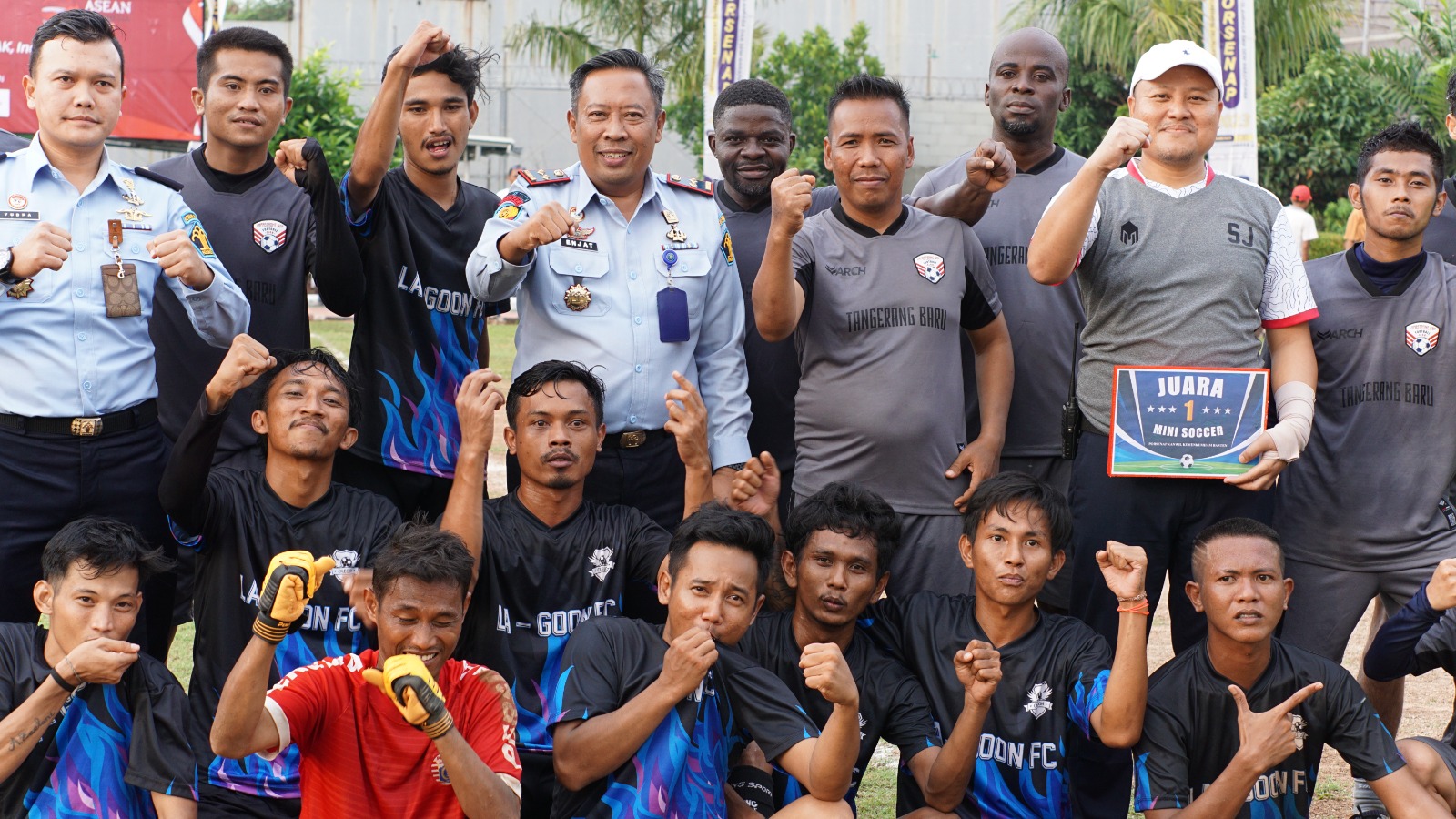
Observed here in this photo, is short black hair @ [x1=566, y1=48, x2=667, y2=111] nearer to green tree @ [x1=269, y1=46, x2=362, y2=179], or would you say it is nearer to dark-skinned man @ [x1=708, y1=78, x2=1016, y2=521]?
dark-skinned man @ [x1=708, y1=78, x2=1016, y2=521]

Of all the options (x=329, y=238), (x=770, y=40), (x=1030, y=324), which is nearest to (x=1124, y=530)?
(x=1030, y=324)

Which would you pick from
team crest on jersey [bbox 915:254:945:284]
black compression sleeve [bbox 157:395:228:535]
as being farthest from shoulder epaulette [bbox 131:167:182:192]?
team crest on jersey [bbox 915:254:945:284]

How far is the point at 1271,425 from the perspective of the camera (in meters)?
5.43

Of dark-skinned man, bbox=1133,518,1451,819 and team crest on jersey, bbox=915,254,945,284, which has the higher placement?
team crest on jersey, bbox=915,254,945,284

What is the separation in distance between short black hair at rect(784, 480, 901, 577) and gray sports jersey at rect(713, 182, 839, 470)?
91 cm

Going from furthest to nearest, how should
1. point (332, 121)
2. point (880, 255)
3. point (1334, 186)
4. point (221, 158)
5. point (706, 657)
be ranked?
1. point (1334, 186)
2. point (332, 121)
3. point (221, 158)
4. point (880, 255)
5. point (706, 657)

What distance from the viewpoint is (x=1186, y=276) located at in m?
5.07

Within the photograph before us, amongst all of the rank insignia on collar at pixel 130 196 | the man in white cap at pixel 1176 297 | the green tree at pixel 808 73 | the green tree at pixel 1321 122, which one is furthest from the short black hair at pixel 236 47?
the green tree at pixel 808 73

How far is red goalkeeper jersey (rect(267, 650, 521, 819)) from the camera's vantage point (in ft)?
14.2

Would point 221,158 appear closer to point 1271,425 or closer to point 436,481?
point 436,481

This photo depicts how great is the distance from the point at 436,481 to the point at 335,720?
146 cm

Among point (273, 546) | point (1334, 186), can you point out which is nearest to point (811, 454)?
point (273, 546)

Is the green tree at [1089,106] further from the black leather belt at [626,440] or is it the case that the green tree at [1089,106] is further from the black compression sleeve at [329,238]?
the black compression sleeve at [329,238]

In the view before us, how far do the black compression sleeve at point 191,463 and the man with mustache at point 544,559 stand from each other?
0.80 meters
